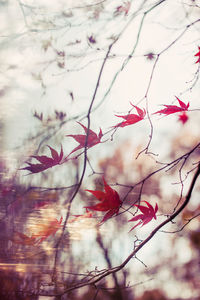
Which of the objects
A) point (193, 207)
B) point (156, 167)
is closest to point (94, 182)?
point (156, 167)

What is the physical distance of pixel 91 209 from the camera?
71 cm

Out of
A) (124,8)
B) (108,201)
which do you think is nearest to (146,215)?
(108,201)

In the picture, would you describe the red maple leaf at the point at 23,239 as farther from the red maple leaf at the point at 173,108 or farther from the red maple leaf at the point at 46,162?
the red maple leaf at the point at 173,108

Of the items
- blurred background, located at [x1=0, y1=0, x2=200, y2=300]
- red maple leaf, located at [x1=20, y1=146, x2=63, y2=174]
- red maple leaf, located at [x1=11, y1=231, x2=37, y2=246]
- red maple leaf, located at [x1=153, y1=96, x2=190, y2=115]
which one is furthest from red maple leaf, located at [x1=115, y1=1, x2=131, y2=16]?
red maple leaf, located at [x1=11, y1=231, x2=37, y2=246]

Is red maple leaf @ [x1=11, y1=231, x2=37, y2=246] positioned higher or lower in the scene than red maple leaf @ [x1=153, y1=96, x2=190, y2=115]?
lower

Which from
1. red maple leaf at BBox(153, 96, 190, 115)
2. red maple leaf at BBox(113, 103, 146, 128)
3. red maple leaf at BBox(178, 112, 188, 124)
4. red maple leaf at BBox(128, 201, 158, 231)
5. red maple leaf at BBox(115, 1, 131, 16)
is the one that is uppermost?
red maple leaf at BBox(115, 1, 131, 16)

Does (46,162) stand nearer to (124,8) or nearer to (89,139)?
(89,139)

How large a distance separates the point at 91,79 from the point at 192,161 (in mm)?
358

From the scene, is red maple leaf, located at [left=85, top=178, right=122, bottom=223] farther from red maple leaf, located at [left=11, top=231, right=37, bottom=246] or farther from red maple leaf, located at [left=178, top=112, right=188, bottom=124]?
red maple leaf, located at [left=178, top=112, right=188, bottom=124]

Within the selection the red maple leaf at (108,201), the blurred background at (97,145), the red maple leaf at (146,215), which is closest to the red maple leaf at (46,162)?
the blurred background at (97,145)

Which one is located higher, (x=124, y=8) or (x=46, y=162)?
(x=124, y=8)

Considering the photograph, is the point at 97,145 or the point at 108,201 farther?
the point at 97,145

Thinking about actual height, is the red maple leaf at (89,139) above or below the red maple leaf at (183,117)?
below

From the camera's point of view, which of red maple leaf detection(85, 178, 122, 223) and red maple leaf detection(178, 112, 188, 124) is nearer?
red maple leaf detection(85, 178, 122, 223)
